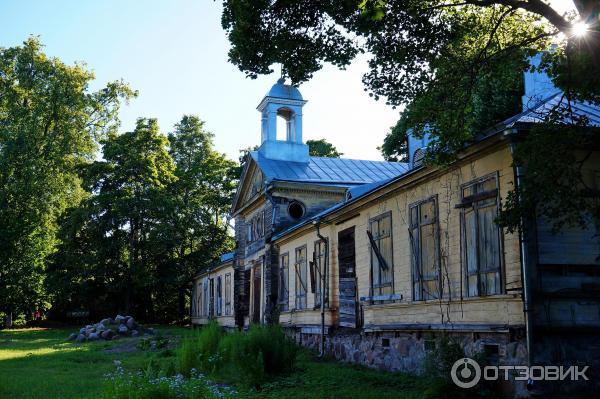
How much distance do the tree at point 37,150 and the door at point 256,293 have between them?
13.8 m

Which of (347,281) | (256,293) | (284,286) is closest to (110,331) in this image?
(256,293)

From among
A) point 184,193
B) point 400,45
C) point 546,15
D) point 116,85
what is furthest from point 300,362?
point 184,193

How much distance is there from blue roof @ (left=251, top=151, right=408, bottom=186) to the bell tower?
47cm

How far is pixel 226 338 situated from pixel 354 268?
4549 mm

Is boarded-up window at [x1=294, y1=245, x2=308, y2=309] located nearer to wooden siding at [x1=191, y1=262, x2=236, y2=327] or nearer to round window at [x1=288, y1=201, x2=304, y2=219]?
round window at [x1=288, y1=201, x2=304, y2=219]

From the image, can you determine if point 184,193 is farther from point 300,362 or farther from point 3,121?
point 300,362

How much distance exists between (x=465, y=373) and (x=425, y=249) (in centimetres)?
357

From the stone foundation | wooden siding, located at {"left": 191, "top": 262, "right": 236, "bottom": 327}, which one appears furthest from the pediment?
the stone foundation

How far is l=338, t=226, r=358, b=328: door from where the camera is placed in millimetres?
16859

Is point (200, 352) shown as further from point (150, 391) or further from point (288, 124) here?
point (288, 124)

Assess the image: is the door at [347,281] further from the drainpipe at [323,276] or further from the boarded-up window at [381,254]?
the boarded-up window at [381,254]

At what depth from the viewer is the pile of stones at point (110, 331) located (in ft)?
96.3

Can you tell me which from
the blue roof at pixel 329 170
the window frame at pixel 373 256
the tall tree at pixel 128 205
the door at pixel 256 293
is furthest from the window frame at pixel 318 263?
the tall tree at pixel 128 205

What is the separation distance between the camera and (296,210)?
1029 inches
